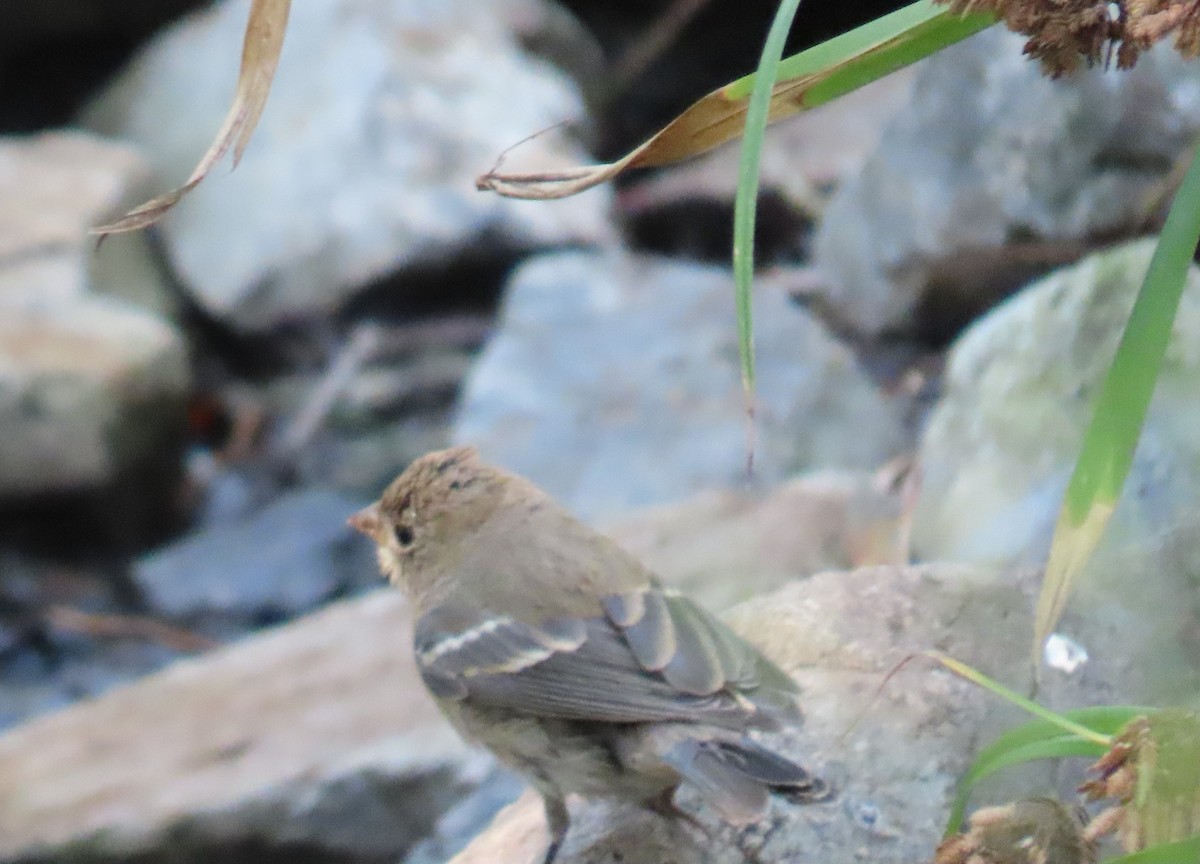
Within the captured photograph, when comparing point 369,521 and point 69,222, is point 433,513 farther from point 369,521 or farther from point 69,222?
point 69,222

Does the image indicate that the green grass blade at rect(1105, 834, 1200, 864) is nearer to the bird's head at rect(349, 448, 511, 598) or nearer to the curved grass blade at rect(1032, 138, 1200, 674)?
the curved grass blade at rect(1032, 138, 1200, 674)

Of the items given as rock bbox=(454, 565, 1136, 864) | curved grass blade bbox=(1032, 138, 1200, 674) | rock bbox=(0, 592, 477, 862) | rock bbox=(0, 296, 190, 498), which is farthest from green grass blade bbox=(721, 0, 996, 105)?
rock bbox=(0, 296, 190, 498)

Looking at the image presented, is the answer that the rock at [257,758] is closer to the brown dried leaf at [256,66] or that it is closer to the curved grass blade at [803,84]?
the brown dried leaf at [256,66]

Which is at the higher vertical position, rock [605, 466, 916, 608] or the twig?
rock [605, 466, 916, 608]

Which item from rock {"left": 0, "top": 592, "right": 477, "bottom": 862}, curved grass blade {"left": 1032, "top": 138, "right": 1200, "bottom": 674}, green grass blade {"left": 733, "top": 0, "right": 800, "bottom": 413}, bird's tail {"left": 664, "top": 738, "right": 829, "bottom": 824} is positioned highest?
green grass blade {"left": 733, "top": 0, "right": 800, "bottom": 413}

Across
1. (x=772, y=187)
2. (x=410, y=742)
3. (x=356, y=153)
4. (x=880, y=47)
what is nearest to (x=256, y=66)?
(x=880, y=47)
